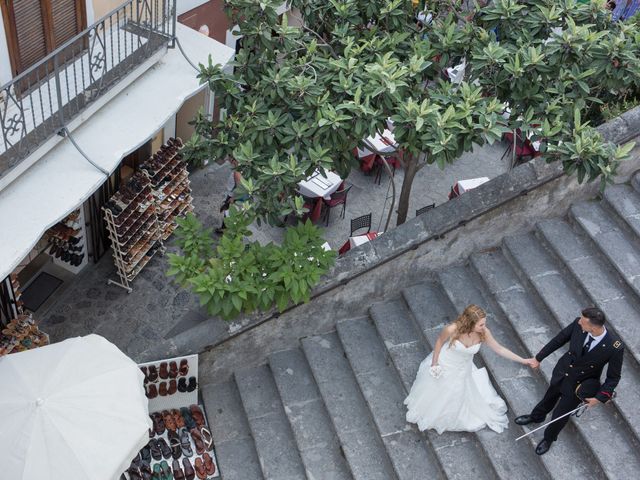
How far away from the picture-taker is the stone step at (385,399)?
7.86 metres

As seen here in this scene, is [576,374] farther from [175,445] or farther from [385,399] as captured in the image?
[175,445]

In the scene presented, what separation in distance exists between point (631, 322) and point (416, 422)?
2.49 m

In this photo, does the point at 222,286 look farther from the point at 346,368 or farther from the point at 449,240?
the point at 449,240

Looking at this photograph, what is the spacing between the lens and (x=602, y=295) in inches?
330

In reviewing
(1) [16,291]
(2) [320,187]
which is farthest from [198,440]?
(2) [320,187]

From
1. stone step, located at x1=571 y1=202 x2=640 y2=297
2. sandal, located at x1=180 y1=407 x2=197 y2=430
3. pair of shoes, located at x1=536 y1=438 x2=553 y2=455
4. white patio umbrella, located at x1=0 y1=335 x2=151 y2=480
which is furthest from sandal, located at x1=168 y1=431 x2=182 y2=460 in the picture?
stone step, located at x1=571 y1=202 x2=640 y2=297

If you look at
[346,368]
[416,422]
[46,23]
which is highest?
[46,23]

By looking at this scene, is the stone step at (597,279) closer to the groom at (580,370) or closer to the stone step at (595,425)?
the stone step at (595,425)

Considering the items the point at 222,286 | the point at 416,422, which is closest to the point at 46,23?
the point at 222,286

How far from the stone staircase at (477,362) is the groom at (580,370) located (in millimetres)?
285

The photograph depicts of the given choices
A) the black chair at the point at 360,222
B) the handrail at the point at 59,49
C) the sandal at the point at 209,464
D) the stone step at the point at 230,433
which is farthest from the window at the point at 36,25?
the black chair at the point at 360,222

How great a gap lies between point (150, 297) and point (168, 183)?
1732mm

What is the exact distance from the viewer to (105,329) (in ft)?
35.8

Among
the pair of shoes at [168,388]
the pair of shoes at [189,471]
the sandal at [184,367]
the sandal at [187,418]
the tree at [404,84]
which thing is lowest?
the pair of shoes at [189,471]
